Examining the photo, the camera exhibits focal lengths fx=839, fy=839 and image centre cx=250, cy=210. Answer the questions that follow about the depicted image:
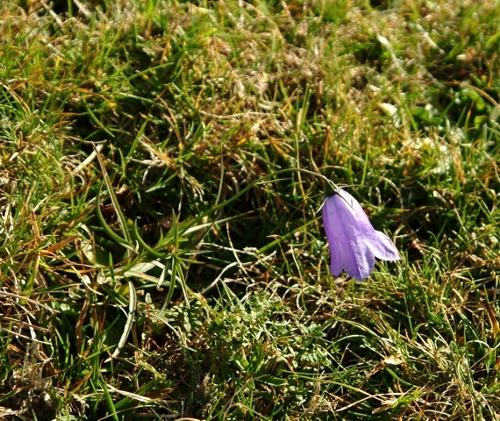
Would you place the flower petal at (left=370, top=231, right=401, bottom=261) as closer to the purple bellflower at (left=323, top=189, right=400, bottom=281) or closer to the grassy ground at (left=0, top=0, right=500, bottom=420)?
the purple bellflower at (left=323, top=189, right=400, bottom=281)

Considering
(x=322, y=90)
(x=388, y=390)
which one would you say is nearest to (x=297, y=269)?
(x=388, y=390)

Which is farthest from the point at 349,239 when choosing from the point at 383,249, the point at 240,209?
the point at 240,209

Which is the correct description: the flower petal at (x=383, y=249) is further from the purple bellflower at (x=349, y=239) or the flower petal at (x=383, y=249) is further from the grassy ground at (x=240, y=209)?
the grassy ground at (x=240, y=209)

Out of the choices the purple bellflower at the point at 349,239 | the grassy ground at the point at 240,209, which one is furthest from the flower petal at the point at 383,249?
the grassy ground at the point at 240,209

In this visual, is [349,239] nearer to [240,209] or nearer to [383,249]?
[383,249]

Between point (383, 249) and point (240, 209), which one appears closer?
point (383, 249)

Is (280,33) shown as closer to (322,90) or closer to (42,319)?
(322,90)
